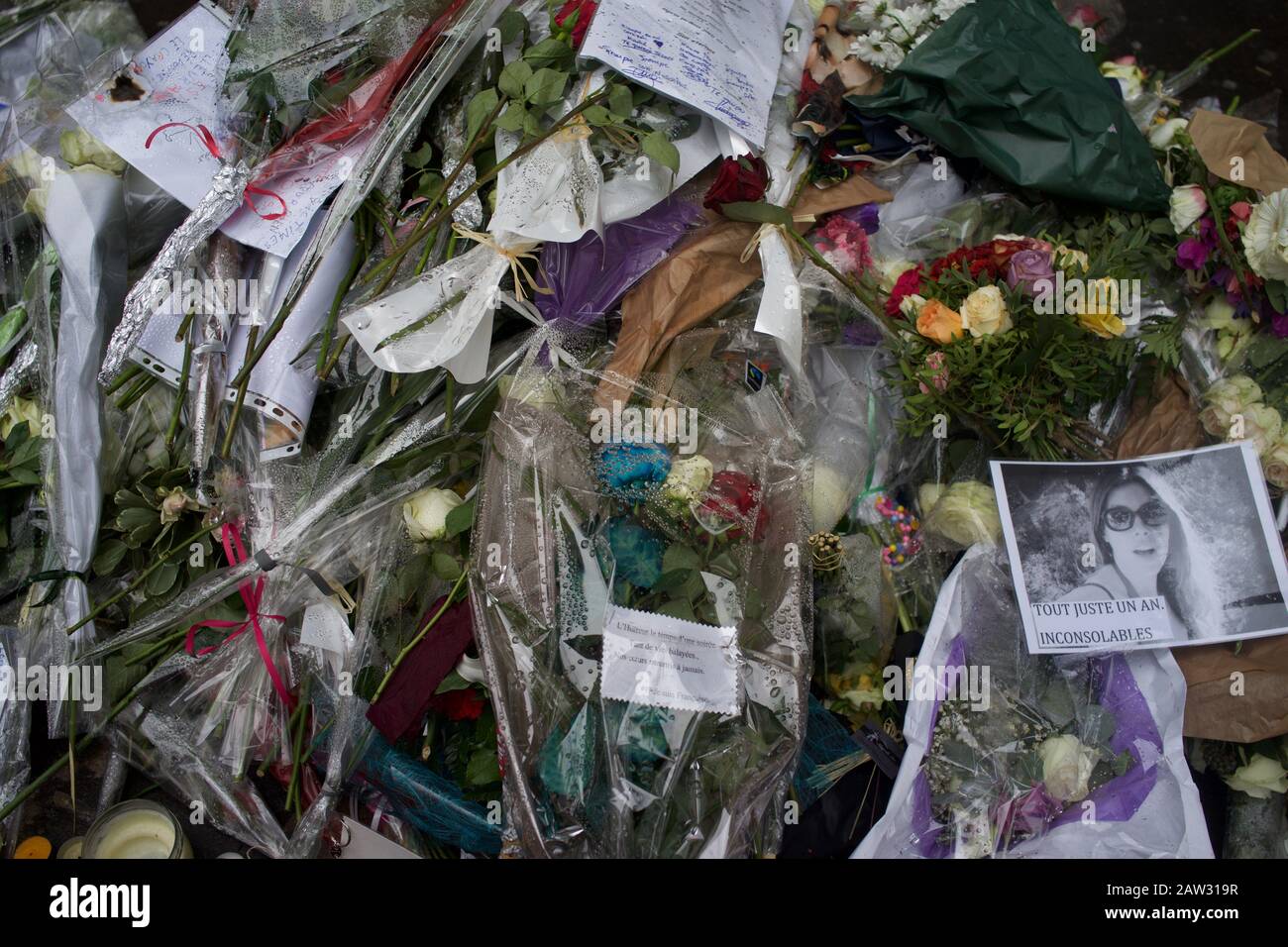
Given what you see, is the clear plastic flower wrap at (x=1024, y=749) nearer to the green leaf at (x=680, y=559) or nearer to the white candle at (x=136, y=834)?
the green leaf at (x=680, y=559)

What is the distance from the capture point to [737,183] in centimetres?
164

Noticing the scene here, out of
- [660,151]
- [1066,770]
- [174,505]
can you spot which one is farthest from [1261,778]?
[174,505]

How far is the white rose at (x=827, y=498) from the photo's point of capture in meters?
1.68

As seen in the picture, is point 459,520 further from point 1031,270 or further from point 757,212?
point 1031,270

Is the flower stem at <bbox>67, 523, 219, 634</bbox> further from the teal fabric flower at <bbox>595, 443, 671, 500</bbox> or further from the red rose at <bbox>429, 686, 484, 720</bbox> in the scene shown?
the teal fabric flower at <bbox>595, 443, 671, 500</bbox>

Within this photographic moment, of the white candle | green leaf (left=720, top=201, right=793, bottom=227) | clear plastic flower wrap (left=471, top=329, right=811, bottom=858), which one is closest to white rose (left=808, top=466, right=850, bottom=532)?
clear plastic flower wrap (left=471, top=329, right=811, bottom=858)

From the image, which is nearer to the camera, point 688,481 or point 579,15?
point 688,481

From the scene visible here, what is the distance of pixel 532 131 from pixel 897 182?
2.45 ft

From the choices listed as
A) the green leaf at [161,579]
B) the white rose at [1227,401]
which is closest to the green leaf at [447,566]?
the green leaf at [161,579]

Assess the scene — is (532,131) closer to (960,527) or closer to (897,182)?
(897,182)

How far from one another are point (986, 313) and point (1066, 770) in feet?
2.47

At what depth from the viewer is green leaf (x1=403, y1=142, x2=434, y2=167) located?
1.73 meters

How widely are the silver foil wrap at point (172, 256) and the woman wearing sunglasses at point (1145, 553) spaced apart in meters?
1.63
